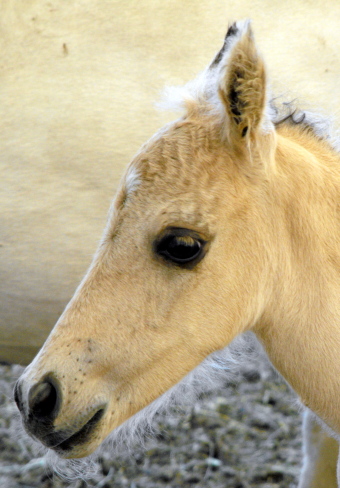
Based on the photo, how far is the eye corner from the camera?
163 centimetres

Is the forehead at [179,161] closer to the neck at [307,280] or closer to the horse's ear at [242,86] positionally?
the horse's ear at [242,86]

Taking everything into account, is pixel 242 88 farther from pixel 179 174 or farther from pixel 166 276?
pixel 166 276

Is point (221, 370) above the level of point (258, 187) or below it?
below

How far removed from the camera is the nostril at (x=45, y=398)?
1.58m

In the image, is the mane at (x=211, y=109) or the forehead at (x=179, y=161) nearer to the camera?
the forehead at (x=179, y=161)

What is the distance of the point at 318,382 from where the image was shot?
5.83 feet

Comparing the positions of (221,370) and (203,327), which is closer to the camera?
(203,327)

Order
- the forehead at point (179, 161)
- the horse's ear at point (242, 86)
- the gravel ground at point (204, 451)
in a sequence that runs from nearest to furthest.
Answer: the horse's ear at point (242, 86) < the forehead at point (179, 161) < the gravel ground at point (204, 451)

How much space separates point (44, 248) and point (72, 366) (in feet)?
4.83

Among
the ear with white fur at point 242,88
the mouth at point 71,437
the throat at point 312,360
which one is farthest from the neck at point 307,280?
the mouth at point 71,437

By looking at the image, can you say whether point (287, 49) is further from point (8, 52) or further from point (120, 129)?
point (8, 52)

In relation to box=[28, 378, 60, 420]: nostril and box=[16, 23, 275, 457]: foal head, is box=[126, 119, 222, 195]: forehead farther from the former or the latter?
box=[28, 378, 60, 420]: nostril

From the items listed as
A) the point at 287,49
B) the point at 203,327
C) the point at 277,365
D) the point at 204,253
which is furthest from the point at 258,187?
the point at 287,49

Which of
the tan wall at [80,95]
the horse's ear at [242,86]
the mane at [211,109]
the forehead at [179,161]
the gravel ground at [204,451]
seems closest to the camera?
the horse's ear at [242,86]
